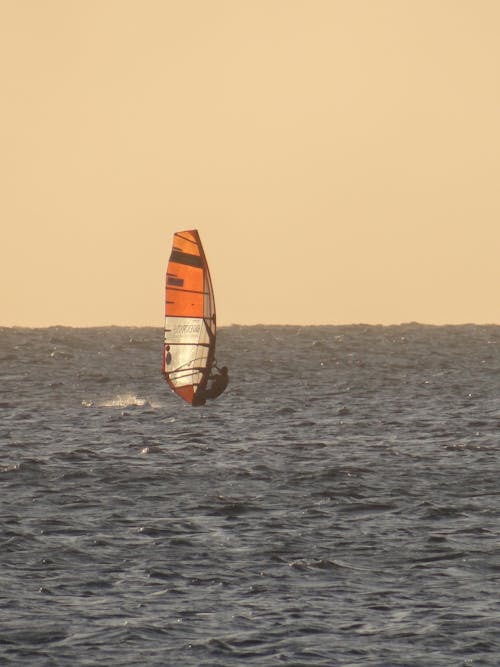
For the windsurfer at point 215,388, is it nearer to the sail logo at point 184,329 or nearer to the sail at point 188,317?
the sail at point 188,317

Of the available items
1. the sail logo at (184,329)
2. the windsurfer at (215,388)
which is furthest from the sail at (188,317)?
the windsurfer at (215,388)

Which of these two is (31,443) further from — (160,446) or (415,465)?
(415,465)

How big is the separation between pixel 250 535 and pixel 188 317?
17.3 meters

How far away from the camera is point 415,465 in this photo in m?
38.8

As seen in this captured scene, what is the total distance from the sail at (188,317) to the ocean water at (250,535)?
89.2 inches

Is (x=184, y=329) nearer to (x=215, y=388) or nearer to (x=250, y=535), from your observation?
(x=215, y=388)

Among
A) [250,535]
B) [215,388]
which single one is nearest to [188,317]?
[215,388]

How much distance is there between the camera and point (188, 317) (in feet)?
147

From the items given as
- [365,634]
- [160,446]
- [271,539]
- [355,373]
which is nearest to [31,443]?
[160,446]

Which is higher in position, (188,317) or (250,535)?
(188,317)

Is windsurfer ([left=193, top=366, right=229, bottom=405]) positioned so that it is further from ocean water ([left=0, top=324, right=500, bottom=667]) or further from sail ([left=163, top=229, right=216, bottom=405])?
ocean water ([left=0, top=324, right=500, bottom=667])

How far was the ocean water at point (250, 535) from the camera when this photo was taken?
2077cm

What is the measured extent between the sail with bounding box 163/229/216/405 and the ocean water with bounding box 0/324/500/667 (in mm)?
2267

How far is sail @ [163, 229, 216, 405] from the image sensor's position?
4397 cm
